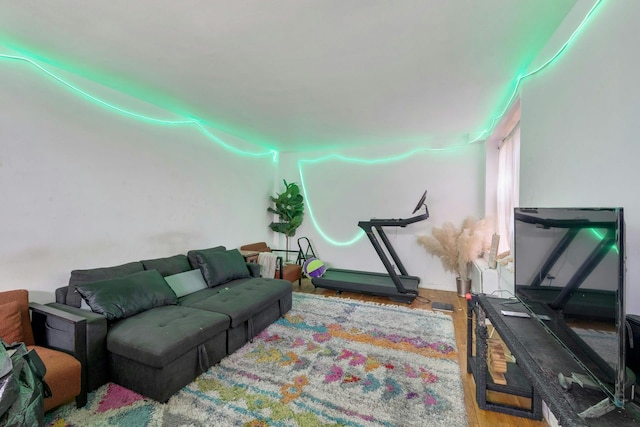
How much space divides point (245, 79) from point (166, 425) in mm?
2676

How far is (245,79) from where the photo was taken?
2482mm

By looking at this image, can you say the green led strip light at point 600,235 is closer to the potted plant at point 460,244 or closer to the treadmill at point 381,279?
the treadmill at point 381,279

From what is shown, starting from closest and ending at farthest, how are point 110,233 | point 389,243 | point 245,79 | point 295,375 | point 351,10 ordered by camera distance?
point 351,10 < point 295,375 < point 245,79 < point 110,233 < point 389,243

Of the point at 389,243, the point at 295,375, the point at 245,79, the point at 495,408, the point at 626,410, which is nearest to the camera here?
the point at 626,410

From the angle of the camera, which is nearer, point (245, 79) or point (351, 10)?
point (351, 10)

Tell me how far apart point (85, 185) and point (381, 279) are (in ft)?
12.7

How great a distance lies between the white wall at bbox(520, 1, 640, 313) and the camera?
111cm

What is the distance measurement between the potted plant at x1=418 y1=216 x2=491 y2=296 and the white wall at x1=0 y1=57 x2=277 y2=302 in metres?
3.45

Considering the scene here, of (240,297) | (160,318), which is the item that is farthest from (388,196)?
(160,318)

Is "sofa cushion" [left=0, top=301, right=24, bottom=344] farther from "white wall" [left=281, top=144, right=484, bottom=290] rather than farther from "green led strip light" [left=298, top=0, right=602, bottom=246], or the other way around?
"white wall" [left=281, top=144, right=484, bottom=290]

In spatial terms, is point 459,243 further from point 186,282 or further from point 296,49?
point 186,282

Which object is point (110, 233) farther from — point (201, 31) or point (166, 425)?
point (201, 31)

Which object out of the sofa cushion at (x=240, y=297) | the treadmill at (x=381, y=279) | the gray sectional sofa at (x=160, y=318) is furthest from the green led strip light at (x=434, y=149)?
the gray sectional sofa at (x=160, y=318)

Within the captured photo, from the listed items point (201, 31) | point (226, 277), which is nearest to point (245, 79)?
point (201, 31)
